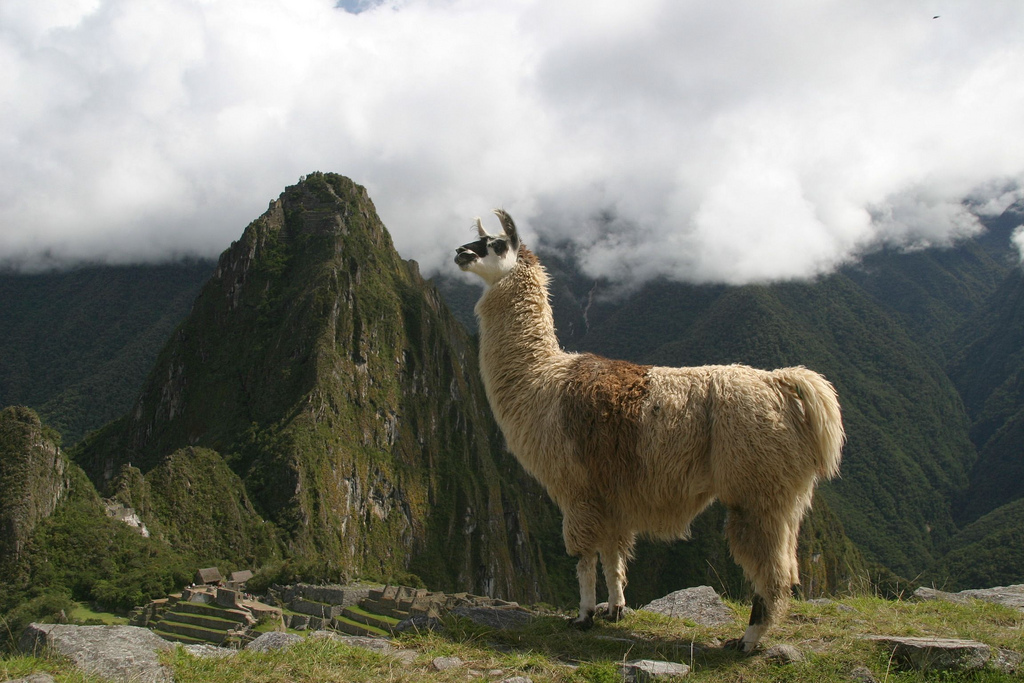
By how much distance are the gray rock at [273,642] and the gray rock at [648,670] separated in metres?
2.24

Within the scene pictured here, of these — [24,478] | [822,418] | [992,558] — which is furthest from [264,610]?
[992,558]

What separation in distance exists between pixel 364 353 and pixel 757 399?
8927 cm

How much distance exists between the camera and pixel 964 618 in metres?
5.83

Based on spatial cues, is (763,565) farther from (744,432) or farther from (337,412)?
(337,412)

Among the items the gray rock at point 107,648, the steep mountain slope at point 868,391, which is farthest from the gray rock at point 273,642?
the steep mountain slope at point 868,391

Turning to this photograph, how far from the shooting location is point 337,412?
85.1 metres

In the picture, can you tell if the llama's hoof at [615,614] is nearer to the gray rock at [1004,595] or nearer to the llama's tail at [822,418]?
the llama's tail at [822,418]

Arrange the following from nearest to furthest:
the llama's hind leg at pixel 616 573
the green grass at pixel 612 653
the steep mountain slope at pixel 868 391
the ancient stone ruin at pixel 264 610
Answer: the green grass at pixel 612 653 → the llama's hind leg at pixel 616 573 → the ancient stone ruin at pixel 264 610 → the steep mountain slope at pixel 868 391

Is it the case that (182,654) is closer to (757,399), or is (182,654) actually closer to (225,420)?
(757,399)

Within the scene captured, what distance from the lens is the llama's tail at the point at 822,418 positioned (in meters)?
5.18

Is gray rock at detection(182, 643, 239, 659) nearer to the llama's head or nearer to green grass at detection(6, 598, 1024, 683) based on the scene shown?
green grass at detection(6, 598, 1024, 683)

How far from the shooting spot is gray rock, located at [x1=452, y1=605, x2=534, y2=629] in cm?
577

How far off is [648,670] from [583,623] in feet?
4.79

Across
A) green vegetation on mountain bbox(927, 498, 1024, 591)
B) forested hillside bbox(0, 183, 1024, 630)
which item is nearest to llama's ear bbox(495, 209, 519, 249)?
forested hillside bbox(0, 183, 1024, 630)
